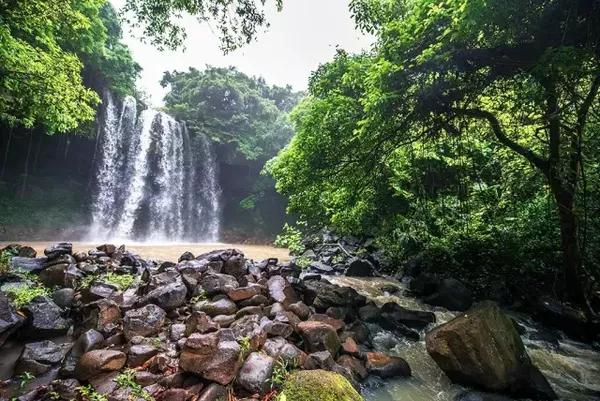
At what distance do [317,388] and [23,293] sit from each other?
191 inches

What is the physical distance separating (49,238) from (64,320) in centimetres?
1820

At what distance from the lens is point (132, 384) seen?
327 cm

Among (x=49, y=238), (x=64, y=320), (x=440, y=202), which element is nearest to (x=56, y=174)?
(x=49, y=238)

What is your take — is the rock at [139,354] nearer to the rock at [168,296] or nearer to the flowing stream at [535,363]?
Answer: the rock at [168,296]

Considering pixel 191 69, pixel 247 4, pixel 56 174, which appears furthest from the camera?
pixel 191 69

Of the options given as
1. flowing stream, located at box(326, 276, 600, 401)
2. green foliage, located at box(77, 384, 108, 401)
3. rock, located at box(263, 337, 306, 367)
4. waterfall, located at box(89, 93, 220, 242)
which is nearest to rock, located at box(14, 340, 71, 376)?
green foliage, located at box(77, 384, 108, 401)

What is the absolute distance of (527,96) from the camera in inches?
204

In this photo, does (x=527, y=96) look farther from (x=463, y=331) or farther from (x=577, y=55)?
(x=463, y=331)

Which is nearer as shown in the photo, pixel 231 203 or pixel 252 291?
pixel 252 291

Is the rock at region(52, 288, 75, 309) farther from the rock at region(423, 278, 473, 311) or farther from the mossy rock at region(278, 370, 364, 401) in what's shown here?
the rock at region(423, 278, 473, 311)

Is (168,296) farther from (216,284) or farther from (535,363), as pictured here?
(535,363)

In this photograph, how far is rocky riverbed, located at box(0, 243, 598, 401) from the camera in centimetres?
332

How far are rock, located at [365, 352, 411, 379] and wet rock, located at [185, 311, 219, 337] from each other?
6.66 feet

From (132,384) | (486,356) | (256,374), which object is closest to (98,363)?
(132,384)
